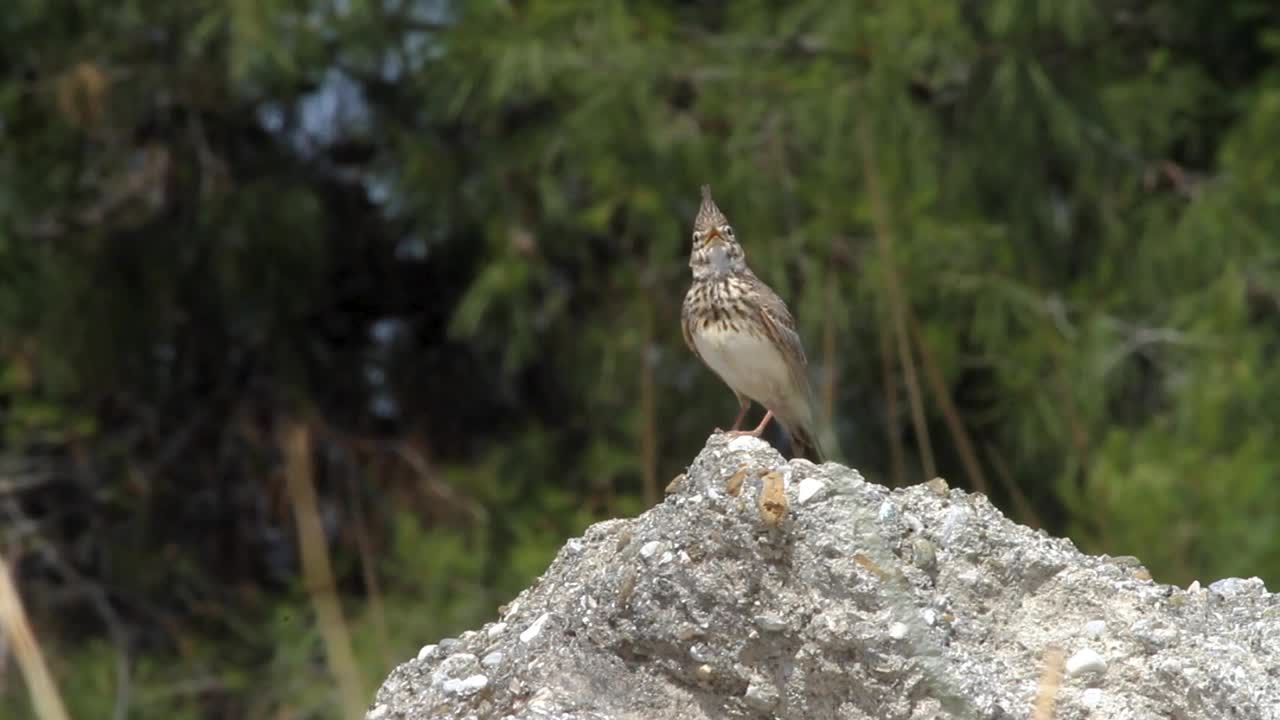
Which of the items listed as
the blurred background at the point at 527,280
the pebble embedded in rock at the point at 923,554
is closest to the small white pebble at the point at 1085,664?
the pebble embedded in rock at the point at 923,554

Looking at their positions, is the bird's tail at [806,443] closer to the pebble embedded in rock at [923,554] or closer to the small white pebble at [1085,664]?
the pebble embedded in rock at [923,554]

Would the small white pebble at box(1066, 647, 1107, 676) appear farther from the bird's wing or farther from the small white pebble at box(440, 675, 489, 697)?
the bird's wing

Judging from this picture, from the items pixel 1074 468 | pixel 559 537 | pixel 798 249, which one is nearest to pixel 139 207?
pixel 559 537

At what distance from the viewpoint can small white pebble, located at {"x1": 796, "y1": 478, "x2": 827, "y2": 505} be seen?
3432 mm

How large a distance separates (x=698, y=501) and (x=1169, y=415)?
6471 millimetres

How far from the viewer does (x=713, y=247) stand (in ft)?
20.2

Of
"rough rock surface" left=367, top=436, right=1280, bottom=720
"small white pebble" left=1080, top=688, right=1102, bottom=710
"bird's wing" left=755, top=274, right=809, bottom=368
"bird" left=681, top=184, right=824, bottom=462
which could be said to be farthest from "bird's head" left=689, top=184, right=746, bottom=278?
"small white pebble" left=1080, top=688, right=1102, bottom=710

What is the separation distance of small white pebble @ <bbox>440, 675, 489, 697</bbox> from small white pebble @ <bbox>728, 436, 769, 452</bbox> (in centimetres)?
54

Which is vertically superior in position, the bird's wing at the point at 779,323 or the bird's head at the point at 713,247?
the bird's head at the point at 713,247

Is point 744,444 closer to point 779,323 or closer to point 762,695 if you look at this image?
point 762,695

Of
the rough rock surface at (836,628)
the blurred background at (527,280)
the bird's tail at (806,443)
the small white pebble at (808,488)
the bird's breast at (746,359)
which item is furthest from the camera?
the blurred background at (527,280)

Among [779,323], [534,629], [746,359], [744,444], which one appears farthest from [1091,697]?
[779,323]

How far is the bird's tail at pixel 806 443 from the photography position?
20.9ft

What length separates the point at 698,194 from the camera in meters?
10.0
